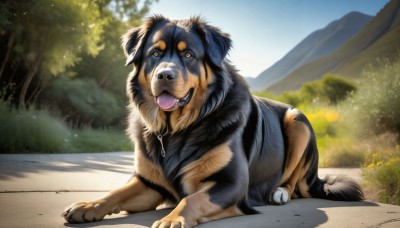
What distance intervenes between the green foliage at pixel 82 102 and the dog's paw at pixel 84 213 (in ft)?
53.0

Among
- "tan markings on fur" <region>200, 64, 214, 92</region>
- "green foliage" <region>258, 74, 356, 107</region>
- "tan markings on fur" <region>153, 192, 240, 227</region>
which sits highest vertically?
"tan markings on fur" <region>200, 64, 214, 92</region>

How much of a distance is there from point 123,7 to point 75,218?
23.9 meters

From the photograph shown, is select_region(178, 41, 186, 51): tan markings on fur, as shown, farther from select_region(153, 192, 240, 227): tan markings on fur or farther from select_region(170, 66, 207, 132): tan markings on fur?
select_region(153, 192, 240, 227): tan markings on fur

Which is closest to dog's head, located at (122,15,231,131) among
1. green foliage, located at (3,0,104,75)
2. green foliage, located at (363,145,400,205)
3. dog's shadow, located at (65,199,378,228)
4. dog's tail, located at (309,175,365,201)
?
dog's shadow, located at (65,199,378,228)

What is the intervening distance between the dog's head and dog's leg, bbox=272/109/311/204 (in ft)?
3.90

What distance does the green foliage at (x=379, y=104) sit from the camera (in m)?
10.9

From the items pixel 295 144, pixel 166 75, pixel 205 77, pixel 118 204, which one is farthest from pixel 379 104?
pixel 118 204

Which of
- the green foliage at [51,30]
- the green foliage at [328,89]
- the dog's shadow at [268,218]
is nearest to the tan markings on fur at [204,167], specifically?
the dog's shadow at [268,218]

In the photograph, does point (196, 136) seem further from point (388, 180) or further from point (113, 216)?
point (388, 180)

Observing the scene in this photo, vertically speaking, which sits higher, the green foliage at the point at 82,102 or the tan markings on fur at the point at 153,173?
the tan markings on fur at the point at 153,173

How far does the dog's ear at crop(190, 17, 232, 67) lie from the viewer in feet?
13.0

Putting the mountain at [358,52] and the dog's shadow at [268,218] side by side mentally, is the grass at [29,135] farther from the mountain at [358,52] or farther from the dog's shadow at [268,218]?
the mountain at [358,52]

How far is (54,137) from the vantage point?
440 inches

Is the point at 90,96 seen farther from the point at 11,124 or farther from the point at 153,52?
the point at 153,52
